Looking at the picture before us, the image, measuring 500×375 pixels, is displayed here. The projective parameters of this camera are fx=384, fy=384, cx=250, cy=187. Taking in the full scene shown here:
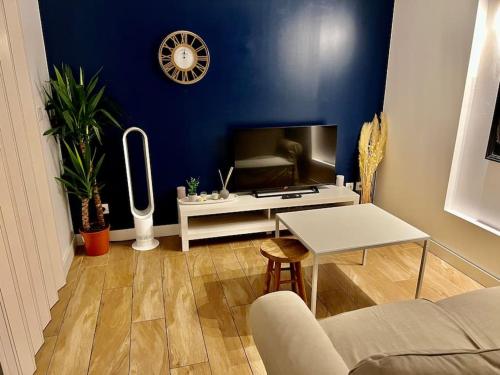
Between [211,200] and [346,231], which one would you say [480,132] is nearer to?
[346,231]

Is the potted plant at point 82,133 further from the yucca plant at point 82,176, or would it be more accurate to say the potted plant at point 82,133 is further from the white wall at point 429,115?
the white wall at point 429,115

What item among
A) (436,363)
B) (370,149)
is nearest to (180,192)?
(370,149)

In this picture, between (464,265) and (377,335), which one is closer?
(377,335)

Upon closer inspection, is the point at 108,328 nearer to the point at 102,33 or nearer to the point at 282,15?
the point at 102,33

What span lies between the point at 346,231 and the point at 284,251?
0.41m

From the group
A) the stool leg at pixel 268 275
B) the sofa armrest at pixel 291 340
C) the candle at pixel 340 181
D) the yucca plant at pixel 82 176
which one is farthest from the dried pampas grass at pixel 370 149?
the sofa armrest at pixel 291 340

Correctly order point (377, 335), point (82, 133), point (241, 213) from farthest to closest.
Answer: point (241, 213)
point (82, 133)
point (377, 335)

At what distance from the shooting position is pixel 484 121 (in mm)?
2820

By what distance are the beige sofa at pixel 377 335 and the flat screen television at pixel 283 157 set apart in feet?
6.56

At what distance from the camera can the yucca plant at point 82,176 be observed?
9.87ft

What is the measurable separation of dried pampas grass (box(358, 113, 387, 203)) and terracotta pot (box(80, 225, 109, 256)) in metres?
2.49

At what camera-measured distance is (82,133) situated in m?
2.96

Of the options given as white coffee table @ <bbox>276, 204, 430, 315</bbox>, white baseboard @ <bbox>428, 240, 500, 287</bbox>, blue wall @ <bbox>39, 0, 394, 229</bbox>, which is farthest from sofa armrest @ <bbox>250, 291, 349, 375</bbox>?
blue wall @ <bbox>39, 0, 394, 229</bbox>

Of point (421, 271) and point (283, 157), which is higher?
point (283, 157)
